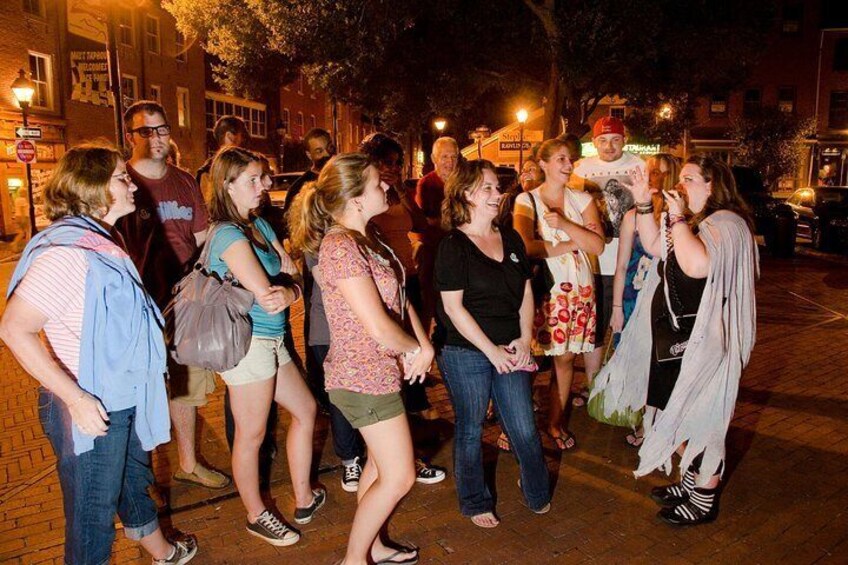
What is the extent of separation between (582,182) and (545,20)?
10.3m

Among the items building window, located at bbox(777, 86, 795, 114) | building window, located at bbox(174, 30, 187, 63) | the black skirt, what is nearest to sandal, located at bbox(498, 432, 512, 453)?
the black skirt

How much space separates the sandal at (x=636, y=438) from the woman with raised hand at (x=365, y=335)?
230cm

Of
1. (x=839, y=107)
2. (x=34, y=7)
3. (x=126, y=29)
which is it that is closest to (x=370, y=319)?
(x=34, y=7)

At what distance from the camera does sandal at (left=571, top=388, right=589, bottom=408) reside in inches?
211

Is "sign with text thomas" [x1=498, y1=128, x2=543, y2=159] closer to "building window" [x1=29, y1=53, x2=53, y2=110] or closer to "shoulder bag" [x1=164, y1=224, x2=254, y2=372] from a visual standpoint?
"building window" [x1=29, y1=53, x2=53, y2=110]

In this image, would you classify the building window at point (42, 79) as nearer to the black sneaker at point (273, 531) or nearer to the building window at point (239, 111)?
the building window at point (239, 111)

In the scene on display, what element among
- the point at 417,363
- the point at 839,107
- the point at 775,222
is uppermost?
the point at 839,107

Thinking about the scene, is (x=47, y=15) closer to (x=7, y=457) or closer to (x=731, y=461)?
(x=7, y=457)

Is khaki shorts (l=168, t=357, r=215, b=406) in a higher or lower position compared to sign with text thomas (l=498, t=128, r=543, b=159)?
lower

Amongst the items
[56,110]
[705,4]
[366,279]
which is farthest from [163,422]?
[56,110]

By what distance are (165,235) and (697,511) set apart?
350cm

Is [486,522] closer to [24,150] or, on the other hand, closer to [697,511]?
[697,511]

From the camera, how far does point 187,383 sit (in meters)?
3.88

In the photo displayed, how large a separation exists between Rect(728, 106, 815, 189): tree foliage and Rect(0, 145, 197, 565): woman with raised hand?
3543cm
